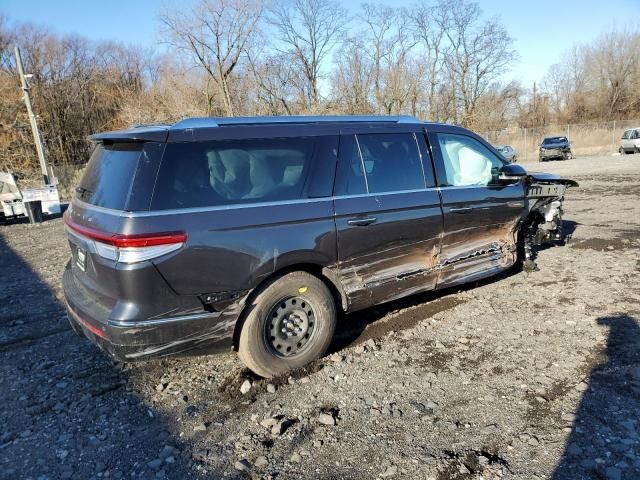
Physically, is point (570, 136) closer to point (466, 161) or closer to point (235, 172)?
point (466, 161)

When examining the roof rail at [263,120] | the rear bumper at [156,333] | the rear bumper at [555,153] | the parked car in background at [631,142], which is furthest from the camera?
the rear bumper at [555,153]

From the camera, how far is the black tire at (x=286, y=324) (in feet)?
11.0

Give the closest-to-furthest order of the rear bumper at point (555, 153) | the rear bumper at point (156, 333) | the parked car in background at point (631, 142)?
the rear bumper at point (156, 333)
the parked car in background at point (631, 142)
the rear bumper at point (555, 153)

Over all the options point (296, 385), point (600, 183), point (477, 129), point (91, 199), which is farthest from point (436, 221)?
point (477, 129)

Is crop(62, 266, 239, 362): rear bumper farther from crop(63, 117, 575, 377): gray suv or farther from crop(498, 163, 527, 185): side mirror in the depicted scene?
crop(498, 163, 527, 185): side mirror

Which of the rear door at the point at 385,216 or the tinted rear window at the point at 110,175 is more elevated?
the tinted rear window at the point at 110,175

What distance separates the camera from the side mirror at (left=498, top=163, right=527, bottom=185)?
4.95m

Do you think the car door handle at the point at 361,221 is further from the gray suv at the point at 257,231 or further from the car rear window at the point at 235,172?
the car rear window at the point at 235,172

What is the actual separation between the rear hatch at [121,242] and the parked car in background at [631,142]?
35.3 meters

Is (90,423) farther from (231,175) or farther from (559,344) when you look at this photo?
(559,344)

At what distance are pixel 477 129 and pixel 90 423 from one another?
4618cm

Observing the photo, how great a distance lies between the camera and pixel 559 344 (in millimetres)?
3871

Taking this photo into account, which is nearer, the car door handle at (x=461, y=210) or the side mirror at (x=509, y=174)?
the car door handle at (x=461, y=210)

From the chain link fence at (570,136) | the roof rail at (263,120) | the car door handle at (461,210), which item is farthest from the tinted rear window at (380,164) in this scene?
the chain link fence at (570,136)
